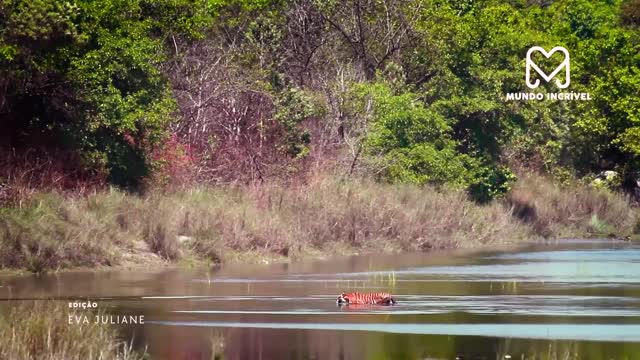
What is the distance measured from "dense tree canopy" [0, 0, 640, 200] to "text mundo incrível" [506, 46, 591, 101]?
11.6 inches

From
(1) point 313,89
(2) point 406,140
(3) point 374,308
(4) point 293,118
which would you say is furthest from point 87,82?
(1) point 313,89

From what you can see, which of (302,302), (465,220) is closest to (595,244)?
(465,220)

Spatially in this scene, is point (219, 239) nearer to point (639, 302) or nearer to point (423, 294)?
point (423, 294)

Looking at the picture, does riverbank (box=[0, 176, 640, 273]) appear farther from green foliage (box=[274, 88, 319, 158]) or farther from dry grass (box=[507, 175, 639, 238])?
green foliage (box=[274, 88, 319, 158])

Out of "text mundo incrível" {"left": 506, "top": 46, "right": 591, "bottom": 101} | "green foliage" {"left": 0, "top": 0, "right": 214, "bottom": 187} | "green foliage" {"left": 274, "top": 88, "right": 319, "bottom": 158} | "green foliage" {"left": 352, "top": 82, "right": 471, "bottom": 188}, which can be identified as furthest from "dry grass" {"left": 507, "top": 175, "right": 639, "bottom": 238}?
"green foliage" {"left": 0, "top": 0, "right": 214, "bottom": 187}

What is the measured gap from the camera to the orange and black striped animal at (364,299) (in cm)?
2664

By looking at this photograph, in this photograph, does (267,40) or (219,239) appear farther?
(267,40)

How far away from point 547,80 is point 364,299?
31942mm

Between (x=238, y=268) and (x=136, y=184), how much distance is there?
5252mm

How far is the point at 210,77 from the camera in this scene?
46.8 m

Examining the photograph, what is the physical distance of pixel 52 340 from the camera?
17.2 m

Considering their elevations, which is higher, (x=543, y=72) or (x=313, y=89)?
(x=543, y=72)

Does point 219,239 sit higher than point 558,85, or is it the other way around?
point 558,85

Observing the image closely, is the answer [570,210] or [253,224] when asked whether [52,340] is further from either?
[570,210]
